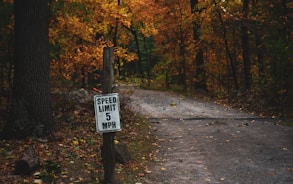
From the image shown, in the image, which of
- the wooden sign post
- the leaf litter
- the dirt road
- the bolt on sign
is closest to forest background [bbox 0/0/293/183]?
the leaf litter

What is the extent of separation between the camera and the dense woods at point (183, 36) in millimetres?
11461

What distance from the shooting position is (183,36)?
25.6 m

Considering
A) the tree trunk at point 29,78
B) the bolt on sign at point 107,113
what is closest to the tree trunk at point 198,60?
the tree trunk at point 29,78

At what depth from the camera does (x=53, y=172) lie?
21.3 feet

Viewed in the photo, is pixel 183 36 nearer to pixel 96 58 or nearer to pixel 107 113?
pixel 96 58

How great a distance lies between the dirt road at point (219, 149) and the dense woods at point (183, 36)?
2.49 metres

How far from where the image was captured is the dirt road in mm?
7219

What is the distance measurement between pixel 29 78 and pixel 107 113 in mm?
3238

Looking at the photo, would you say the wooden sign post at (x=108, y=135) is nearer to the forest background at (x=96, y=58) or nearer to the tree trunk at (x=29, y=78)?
the forest background at (x=96, y=58)

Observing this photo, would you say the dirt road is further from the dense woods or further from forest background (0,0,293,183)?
the dense woods

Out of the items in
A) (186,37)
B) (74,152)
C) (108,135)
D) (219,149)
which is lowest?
(219,149)

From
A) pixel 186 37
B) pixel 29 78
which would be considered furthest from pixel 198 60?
pixel 29 78

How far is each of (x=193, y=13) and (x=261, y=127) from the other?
11.9 meters

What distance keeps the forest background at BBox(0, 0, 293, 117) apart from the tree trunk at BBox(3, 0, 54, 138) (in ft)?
6.03
